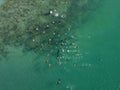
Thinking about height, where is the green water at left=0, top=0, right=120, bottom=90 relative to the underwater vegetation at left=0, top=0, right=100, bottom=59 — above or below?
below

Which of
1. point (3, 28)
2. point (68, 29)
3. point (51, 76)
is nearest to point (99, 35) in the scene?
point (68, 29)

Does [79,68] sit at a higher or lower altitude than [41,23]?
lower

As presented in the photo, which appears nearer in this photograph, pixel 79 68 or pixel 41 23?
pixel 79 68

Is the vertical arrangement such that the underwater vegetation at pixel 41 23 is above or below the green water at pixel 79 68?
above

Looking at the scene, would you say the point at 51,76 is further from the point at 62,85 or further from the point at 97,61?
the point at 97,61

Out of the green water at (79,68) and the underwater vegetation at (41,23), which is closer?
the green water at (79,68)

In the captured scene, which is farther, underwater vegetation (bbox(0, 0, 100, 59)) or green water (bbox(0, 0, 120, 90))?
underwater vegetation (bbox(0, 0, 100, 59))
